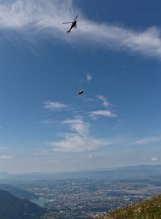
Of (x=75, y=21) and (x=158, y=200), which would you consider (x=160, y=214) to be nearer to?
(x=158, y=200)

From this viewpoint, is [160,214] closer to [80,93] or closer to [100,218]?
[100,218]

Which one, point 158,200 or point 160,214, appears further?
point 158,200

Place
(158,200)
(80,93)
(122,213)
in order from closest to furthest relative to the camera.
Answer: (122,213) < (158,200) < (80,93)

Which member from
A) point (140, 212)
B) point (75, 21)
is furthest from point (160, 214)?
point (75, 21)

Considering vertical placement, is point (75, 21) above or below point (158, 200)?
above

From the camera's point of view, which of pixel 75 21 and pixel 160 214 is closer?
pixel 160 214

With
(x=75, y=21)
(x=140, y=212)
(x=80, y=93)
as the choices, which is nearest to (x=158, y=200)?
(x=140, y=212)

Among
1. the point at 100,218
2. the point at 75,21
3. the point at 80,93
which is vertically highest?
the point at 75,21

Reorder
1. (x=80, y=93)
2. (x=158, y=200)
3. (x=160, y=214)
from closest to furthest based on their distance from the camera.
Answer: (x=160, y=214), (x=158, y=200), (x=80, y=93)

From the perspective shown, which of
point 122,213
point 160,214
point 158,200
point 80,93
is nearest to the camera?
point 160,214
